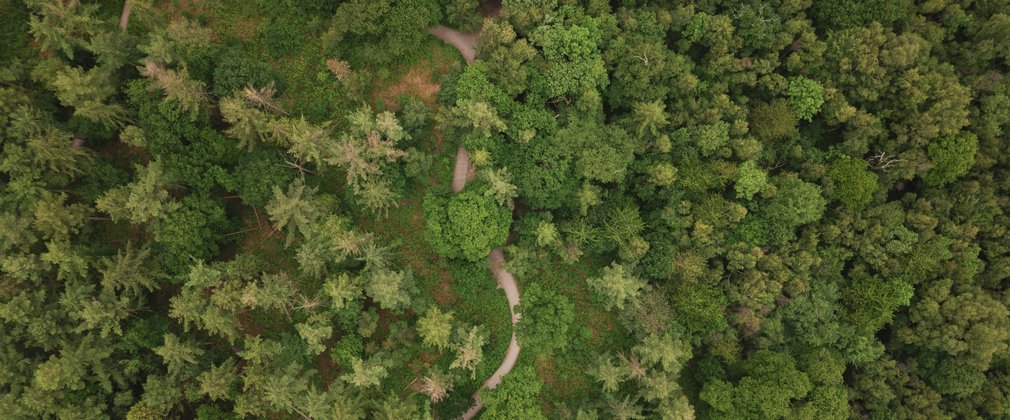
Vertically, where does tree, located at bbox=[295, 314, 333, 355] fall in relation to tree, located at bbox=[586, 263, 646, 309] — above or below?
below

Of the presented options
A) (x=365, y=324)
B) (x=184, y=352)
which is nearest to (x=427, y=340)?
(x=365, y=324)

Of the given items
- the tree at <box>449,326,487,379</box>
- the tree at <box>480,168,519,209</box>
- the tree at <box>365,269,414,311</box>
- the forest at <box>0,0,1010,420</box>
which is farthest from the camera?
the tree at <box>449,326,487,379</box>

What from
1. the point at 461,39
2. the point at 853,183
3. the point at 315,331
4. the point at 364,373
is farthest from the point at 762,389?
the point at 461,39

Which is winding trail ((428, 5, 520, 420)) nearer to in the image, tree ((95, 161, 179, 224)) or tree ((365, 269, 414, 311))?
tree ((365, 269, 414, 311))

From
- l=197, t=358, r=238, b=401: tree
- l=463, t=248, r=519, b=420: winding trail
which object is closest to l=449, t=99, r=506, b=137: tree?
l=463, t=248, r=519, b=420: winding trail

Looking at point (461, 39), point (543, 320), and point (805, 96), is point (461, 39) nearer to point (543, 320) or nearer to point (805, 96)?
point (543, 320)

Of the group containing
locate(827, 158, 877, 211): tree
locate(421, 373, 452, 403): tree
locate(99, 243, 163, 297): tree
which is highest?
locate(827, 158, 877, 211): tree

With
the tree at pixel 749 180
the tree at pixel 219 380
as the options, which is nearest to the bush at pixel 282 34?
the tree at pixel 219 380

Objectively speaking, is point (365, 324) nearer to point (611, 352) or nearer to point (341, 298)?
point (341, 298)
